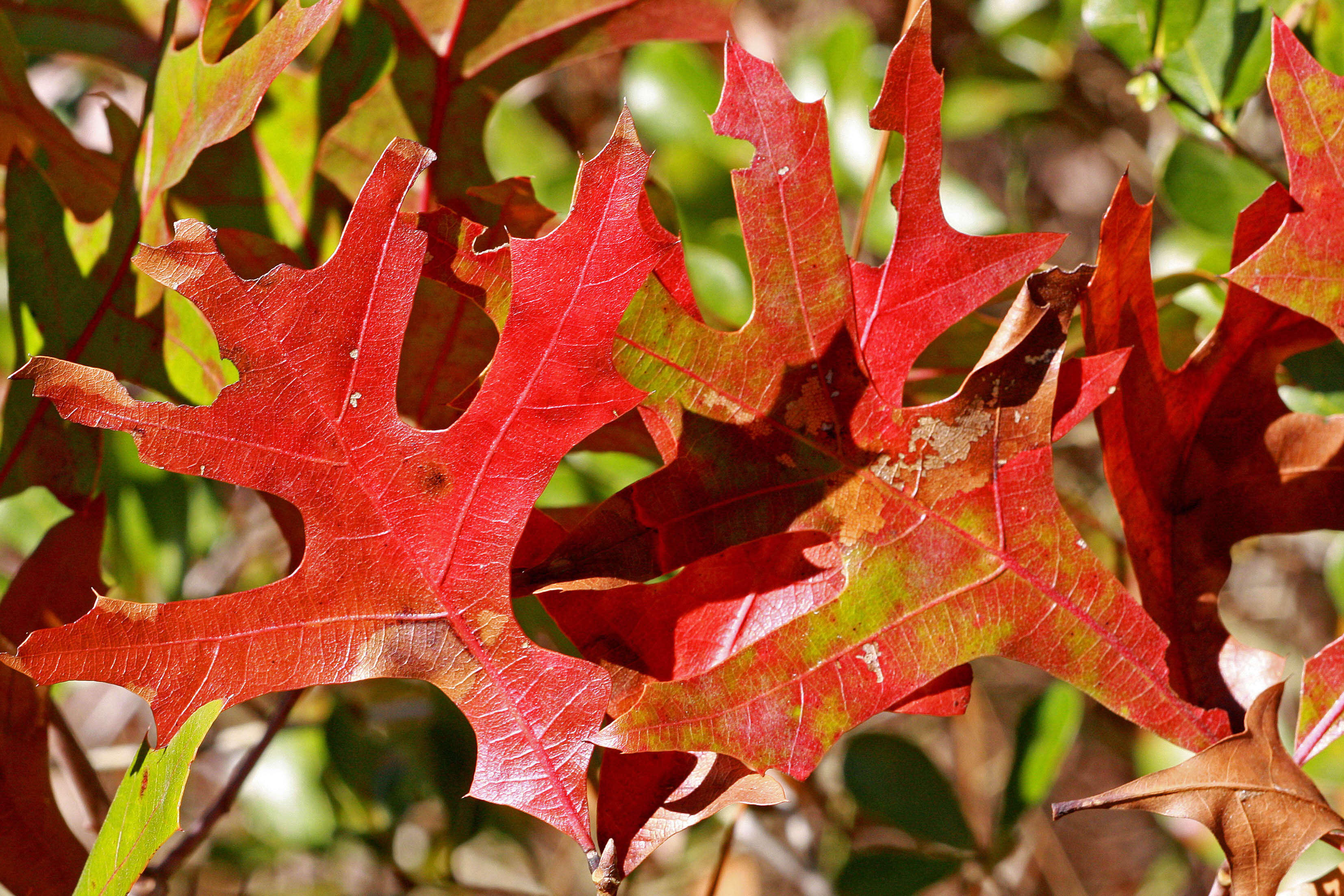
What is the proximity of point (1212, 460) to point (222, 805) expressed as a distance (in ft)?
3.02

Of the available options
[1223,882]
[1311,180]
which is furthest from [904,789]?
[1311,180]

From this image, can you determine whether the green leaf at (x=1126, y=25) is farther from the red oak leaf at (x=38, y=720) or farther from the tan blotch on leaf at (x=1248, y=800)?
the red oak leaf at (x=38, y=720)

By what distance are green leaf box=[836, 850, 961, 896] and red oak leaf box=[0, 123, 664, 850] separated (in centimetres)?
71

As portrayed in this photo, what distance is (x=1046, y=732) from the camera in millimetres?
1148

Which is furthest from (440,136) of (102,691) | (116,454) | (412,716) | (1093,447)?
(102,691)

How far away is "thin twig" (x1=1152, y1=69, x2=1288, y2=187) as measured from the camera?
0.90 m

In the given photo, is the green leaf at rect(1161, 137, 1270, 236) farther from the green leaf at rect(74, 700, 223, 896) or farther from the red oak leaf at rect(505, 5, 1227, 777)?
the green leaf at rect(74, 700, 223, 896)

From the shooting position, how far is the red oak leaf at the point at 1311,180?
573 mm

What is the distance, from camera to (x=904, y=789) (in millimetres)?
1188

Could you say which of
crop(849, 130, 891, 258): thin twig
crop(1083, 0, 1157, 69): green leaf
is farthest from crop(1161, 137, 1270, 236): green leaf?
crop(849, 130, 891, 258): thin twig

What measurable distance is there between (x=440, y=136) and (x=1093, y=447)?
1297mm

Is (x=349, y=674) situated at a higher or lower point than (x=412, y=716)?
higher

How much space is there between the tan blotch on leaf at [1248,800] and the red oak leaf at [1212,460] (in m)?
0.09

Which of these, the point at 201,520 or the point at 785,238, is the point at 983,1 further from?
the point at 201,520
